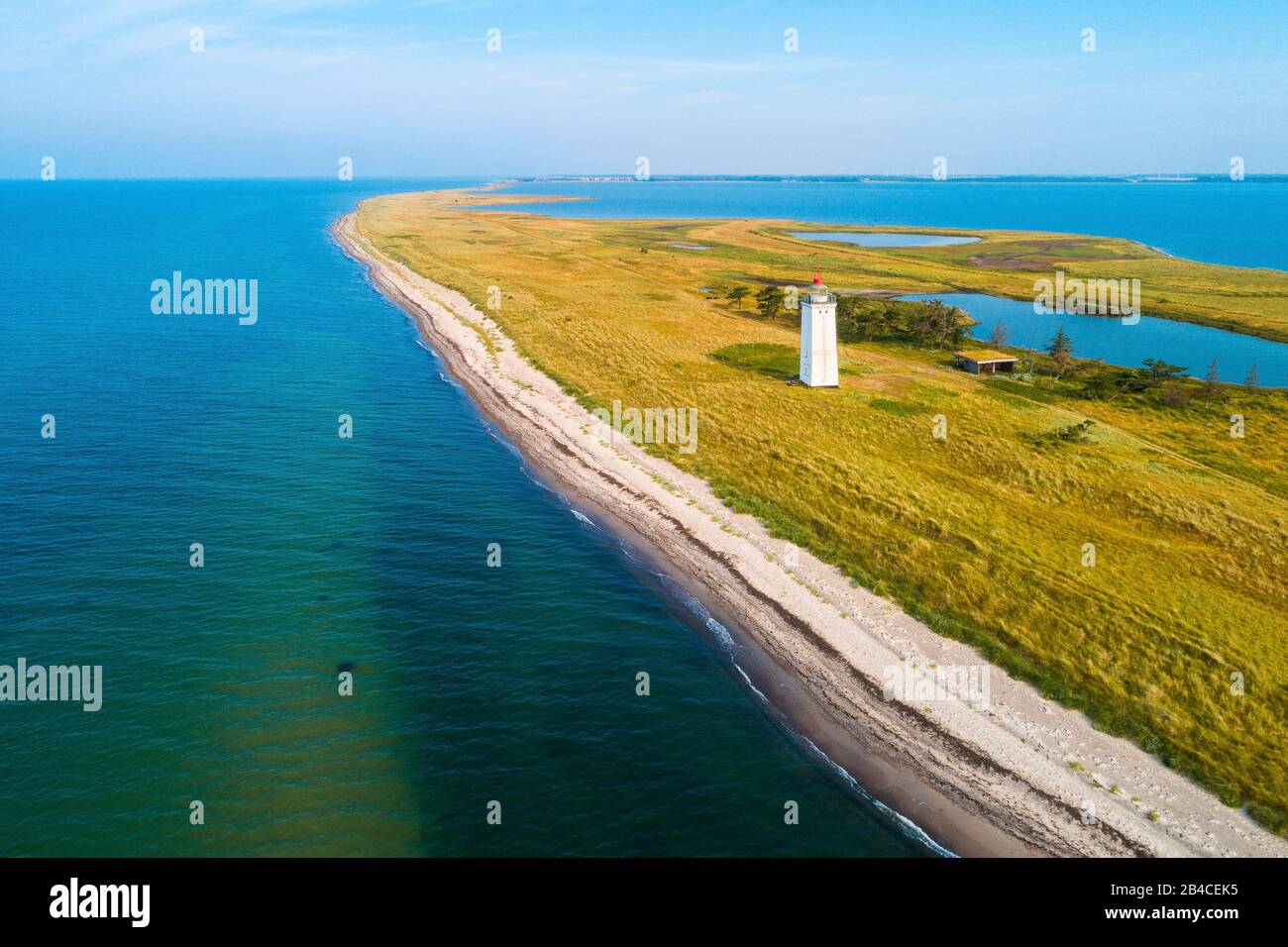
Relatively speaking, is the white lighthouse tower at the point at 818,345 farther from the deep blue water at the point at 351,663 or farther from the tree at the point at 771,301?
the tree at the point at 771,301

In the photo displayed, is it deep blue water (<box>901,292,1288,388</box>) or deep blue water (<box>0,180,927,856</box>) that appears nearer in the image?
deep blue water (<box>0,180,927,856</box>)

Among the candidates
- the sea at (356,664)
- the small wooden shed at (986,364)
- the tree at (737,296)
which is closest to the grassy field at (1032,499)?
the small wooden shed at (986,364)

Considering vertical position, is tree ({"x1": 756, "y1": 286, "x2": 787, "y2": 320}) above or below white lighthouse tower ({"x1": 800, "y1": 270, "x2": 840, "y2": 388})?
above

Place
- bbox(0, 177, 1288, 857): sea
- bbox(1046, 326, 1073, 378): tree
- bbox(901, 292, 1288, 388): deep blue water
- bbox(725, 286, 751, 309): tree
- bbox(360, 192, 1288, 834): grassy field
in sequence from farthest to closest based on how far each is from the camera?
1. bbox(725, 286, 751, 309): tree
2. bbox(901, 292, 1288, 388): deep blue water
3. bbox(1046, 326, 1073, 378): tree
4. bbox(360, 192, 1288, 834): grassy field
5. bbox(0, 177, 1288, 857): sea

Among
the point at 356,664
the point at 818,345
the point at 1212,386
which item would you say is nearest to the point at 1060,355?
the point at 1212,386

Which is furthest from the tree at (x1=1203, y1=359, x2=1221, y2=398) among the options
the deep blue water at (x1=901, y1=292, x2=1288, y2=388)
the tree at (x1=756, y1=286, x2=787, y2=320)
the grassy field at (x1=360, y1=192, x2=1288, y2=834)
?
the tree at (x1=756, y1=286, x2=787, y2=320)

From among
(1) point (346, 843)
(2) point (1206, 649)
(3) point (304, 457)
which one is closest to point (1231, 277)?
(2) point (1206, 649)

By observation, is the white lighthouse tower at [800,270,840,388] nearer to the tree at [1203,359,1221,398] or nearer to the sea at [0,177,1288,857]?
the sea at [0,177,1288,857]

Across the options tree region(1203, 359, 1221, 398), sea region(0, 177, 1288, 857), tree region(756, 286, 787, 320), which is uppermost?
tree region(756, 286, 787, 320)
